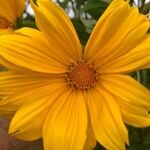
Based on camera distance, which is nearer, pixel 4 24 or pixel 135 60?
pixel 135 60

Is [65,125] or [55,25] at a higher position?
[55,25]

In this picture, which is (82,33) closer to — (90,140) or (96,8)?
(96,8)

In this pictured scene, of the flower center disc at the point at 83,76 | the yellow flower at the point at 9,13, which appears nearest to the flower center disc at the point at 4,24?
the yellow flower at the point at 9,13

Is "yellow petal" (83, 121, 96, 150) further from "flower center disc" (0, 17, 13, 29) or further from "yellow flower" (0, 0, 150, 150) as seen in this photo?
"flower center disc" (0, 17, 13, 29)

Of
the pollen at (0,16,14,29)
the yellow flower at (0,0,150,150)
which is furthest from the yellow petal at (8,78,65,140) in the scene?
the pollen at (0,16,14,29)

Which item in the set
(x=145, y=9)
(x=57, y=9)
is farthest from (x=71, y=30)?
(x=145, y=9)

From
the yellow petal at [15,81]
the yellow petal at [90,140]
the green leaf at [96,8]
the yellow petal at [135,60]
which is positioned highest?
the green leaf at [96,8]

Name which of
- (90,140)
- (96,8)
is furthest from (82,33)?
(90,140)

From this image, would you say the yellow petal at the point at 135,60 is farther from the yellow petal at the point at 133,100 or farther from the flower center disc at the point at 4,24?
the flower center disc at the point at 4,24
